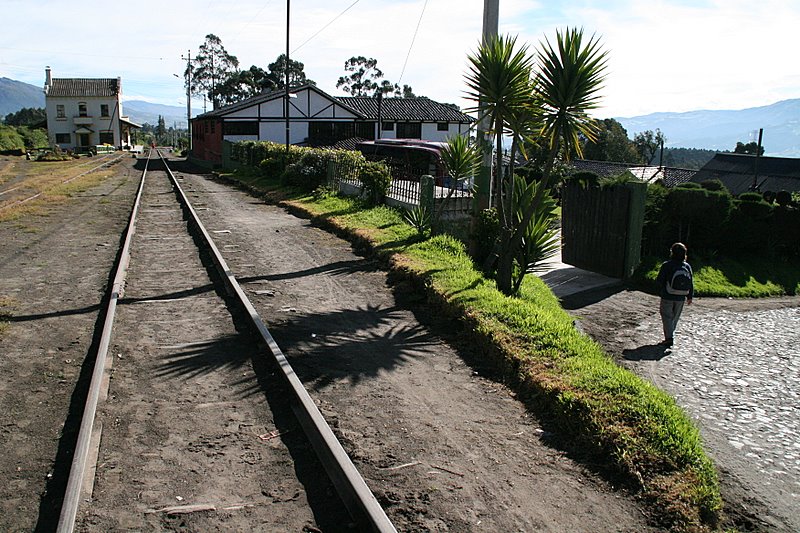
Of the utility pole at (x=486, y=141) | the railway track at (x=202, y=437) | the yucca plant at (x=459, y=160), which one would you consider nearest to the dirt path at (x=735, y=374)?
the utility pole at (x=486, y=141)

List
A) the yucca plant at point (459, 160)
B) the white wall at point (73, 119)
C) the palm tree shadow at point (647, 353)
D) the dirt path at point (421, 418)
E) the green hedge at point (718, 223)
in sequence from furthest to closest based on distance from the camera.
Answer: the white wall at point (73, 119), the yucca plant at point (459, 160), the green hedge at point (718, 223), the palm tree shadow at point (647, 353), the dirt path at point (421, 418)

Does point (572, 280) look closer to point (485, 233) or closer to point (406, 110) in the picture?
point (485, 233)

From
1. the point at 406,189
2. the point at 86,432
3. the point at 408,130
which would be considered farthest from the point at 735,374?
the point at 408,130

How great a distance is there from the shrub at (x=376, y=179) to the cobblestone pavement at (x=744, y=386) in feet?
31.4

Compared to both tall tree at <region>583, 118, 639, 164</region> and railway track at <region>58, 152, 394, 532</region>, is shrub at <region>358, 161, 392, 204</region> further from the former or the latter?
tall tree at <region>583, 118, 639, 164</region>

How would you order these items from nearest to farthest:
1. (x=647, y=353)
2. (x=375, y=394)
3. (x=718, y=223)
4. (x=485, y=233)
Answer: (x=375, y=394) → (x=647, y=353) → (x=485, y=233) → (x=718, y=223)

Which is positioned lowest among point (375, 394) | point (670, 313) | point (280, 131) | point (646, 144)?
point (375, 394)

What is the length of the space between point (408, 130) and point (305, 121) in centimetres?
1036

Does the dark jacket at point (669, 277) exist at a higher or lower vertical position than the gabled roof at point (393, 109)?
lower

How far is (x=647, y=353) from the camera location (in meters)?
8.25

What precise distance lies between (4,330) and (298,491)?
5051mm

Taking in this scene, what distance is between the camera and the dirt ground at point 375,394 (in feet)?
14.3

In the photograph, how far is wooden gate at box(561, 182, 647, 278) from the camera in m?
12.2

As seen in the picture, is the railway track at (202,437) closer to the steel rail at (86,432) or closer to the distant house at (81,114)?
the steel rail at (86,432)
